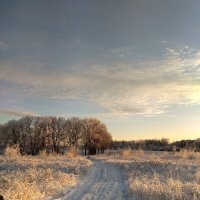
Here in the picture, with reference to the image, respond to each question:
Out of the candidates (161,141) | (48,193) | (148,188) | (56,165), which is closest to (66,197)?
(48,193)

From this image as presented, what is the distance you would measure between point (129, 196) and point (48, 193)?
144 inches

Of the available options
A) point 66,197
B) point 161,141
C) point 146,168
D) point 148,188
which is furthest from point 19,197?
point 161,141

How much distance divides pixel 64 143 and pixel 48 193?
6499 centimetres

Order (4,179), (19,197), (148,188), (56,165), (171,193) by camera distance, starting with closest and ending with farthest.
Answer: (19,197) → (171,193) → (148,188) → (4,179) → (56,165)

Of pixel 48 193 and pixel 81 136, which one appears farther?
pixel 81 136

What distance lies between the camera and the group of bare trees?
254 feet

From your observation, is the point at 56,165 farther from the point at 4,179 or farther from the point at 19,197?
the point at 19,197

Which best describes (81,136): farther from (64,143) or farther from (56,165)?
(56,165)

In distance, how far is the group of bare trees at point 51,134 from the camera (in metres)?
77.4

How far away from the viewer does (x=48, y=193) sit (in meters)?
15.2

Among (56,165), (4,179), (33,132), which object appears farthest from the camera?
(33,132)

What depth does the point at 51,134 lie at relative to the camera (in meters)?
77.6

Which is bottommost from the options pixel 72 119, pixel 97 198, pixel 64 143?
pixel 97 198

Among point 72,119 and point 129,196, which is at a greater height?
point 72,119
